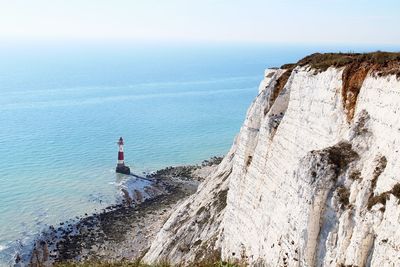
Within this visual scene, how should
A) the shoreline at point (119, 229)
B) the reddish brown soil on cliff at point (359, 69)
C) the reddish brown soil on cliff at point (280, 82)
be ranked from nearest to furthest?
the reddish brown soil on cliff at point (359, 69)
the reddish brown soil on cliff at point (280, 82)
the shoreline at point (119, 229)

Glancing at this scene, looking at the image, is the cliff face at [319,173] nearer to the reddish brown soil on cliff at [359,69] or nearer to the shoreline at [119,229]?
the reddish brown soil on cliff at [359,69]

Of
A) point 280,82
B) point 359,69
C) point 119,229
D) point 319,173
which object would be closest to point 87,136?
point 119,229

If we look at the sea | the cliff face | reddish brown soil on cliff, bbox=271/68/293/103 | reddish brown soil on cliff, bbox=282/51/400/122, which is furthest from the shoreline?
reddish brown soil on cliff, bbox=282/51/400/122

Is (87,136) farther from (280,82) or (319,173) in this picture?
(319,173)

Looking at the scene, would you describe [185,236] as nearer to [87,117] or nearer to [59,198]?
[59,198]

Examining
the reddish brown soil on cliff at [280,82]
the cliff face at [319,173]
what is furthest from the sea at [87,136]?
the reddish brown soil on cliff at [280,82]

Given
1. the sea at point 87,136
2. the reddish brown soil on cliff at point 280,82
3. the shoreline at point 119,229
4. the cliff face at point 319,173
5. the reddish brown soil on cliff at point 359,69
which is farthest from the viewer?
the sea at point 87,136
